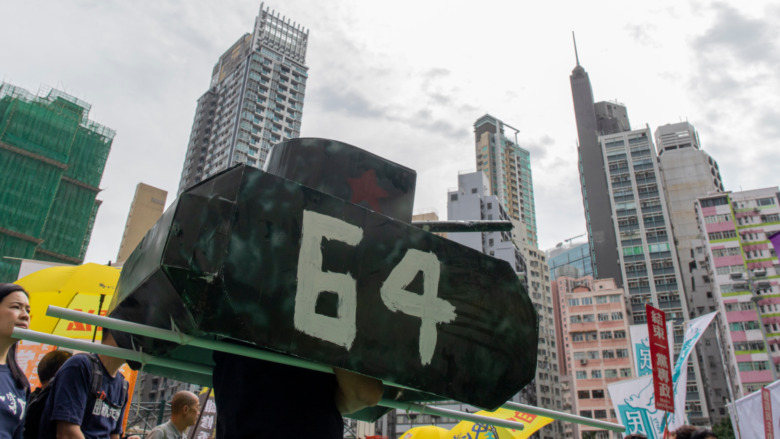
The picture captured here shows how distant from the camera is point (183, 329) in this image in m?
1.58

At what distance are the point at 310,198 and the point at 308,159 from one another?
53 centimetres

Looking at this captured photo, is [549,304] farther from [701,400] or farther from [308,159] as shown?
[308,159]

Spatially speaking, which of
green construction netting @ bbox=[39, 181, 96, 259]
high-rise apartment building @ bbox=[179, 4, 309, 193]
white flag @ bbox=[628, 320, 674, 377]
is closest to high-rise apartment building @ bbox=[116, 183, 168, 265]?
high-rise apartment building @ bbox=[179, 4, 309, 193]

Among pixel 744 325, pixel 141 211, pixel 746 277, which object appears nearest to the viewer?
pixel 744 325

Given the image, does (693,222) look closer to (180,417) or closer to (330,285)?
(180,417)

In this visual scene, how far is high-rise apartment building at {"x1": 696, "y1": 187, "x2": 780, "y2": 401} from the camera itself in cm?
5044

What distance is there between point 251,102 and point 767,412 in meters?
83.4

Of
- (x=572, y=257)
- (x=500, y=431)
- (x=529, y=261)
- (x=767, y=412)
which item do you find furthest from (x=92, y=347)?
(x=572, y=257)

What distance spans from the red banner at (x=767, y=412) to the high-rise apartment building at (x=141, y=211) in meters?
74.3

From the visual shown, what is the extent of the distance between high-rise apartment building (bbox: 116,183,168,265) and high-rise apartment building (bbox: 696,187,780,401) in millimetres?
69520

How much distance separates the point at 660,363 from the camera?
23.5 ft

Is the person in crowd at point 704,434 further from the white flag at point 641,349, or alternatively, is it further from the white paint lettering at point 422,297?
the white flag at point 641,349

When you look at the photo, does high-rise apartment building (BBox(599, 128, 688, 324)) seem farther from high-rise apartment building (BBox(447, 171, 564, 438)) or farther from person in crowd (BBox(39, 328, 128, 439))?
person in crowd (BBox(39, 328, 128, 439))

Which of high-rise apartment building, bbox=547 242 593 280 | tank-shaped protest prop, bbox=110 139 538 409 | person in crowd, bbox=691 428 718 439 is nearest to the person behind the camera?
tank-shaped protest prop, bbox=110 139 538 409
